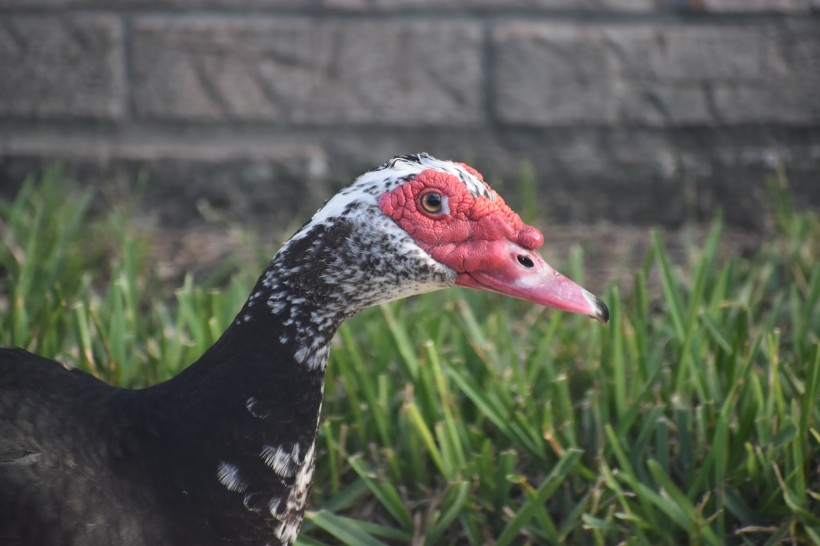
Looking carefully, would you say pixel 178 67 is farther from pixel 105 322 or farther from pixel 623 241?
pixel 623 241

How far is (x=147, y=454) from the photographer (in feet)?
5.22

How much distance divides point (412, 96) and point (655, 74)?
2.77 ft

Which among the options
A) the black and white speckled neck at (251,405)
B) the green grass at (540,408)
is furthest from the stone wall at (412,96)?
the black and white speckled neck at (251,405)

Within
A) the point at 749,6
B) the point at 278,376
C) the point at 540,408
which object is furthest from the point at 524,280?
the point at 749,6

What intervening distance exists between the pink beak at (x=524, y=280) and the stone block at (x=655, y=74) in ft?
6.44

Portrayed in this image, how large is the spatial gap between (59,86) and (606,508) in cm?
245

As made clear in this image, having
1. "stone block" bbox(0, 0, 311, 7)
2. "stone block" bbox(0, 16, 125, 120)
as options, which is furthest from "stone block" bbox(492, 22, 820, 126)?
"stone block" bbox(0, 16, 125, 120)

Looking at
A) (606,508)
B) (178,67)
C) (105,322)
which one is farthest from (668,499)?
(178,67)

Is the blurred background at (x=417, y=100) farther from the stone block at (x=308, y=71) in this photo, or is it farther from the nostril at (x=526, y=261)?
the nostril at (x=526, y=261)

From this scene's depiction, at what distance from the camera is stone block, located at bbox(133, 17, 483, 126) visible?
343 centimetres

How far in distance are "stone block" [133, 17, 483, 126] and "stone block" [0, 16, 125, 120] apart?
95 millimetres

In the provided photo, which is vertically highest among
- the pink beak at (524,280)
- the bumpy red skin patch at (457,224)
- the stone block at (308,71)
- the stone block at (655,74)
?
the stone block at (308,71)

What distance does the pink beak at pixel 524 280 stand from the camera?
1.60 meters

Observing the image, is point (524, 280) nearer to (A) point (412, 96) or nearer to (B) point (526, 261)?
(B) point (526, 261)
